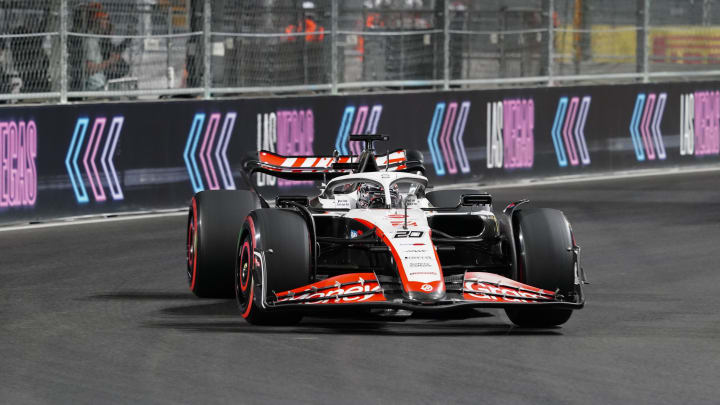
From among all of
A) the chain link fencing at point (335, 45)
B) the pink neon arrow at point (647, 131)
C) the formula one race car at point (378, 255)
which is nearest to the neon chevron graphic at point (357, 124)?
the chain link fencing at point (335, 45)

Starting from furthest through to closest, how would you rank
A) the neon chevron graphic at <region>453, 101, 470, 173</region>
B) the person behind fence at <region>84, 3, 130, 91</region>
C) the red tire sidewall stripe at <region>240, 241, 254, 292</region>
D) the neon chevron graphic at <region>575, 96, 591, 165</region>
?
the neon chevron graphic at <region>575, 96, 591, 165</region> < the neon chevron graphic at <region>453, 101, 470, 173</region> < the person behind fence at <region>84, 3, 130, 91</region> < the red tire sidewall stripe at <region>240, 241, 254, 292</region>

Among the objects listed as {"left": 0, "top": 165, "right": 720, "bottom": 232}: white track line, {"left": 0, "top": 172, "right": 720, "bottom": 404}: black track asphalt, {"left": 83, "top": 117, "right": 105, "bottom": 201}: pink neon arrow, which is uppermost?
{"left": 83, "top": 117, "right": 105, "bottom": 201}: pink neon arrow

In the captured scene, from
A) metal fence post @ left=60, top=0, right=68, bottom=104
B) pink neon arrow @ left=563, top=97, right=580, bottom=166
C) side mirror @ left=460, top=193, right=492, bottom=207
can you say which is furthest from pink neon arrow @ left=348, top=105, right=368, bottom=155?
side mirror @ left=460, top=193, right=492, bottom=207

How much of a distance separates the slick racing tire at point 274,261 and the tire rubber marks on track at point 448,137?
33.2 feet

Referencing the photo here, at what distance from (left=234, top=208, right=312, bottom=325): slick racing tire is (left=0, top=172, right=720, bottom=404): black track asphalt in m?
0.12

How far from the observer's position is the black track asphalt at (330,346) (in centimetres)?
774

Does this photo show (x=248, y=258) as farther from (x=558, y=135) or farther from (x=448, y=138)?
(x=558, y=135)

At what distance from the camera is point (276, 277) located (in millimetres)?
9391

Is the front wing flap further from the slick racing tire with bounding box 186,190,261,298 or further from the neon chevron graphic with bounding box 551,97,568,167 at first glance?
the neon chevron graphic with bounding box 551,97,568,167

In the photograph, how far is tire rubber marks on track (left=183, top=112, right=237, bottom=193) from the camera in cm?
1716

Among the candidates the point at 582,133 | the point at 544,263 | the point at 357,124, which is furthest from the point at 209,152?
the point at 544,263

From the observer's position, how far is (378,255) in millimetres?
10227

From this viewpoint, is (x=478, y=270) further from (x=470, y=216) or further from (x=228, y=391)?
(x=228, y=391)

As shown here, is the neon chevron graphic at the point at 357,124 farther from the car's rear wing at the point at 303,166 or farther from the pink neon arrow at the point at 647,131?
the car's rear wing at the point at 303,166
